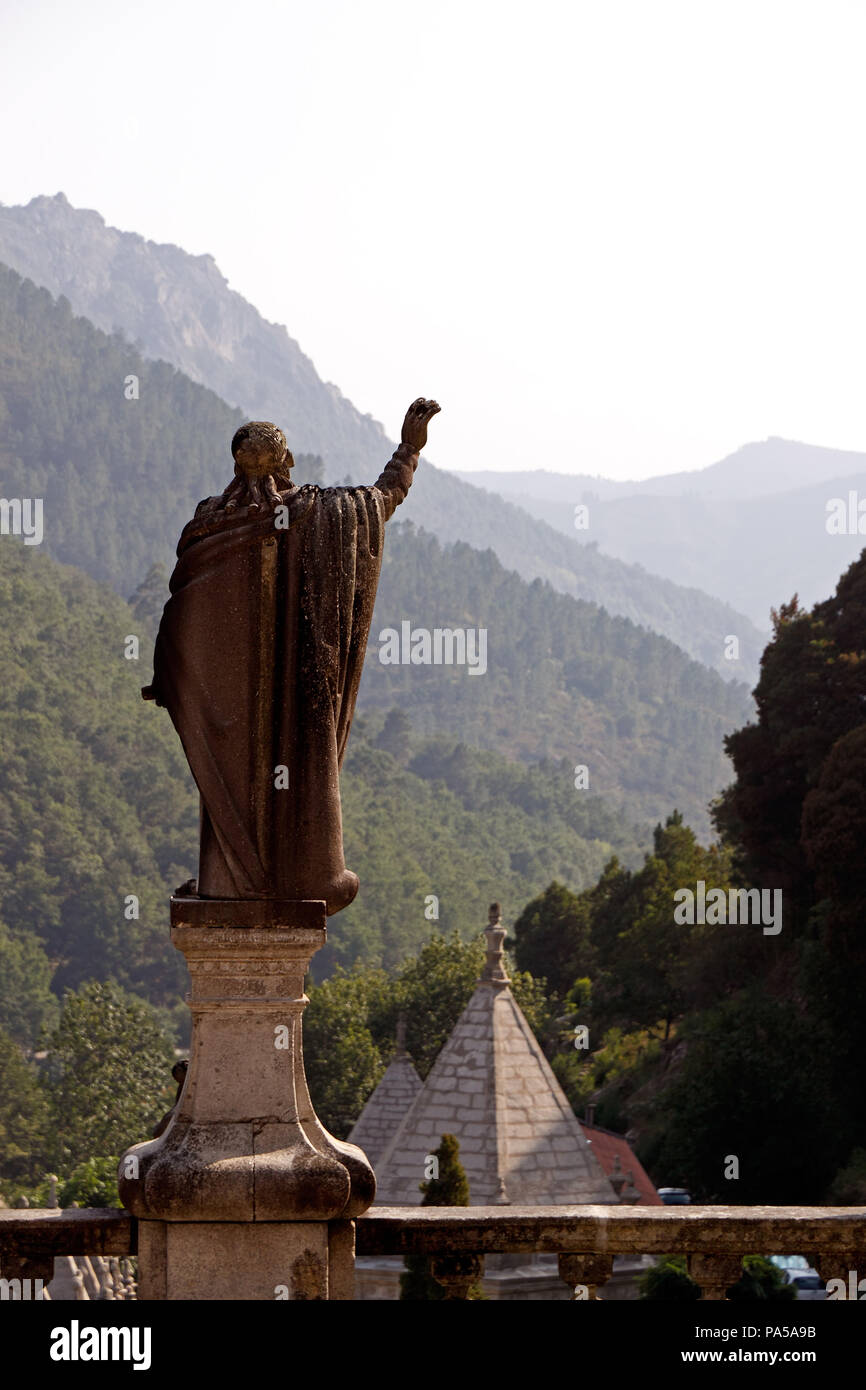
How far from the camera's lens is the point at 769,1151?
37219mm

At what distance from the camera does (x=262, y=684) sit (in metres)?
6.62

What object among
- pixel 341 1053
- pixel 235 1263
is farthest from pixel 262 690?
pixel 341 1053

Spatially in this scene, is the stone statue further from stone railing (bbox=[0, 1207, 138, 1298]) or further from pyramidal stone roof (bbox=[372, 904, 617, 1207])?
pyramidal stone roof (bbox=[372, 904, 617, 1207])

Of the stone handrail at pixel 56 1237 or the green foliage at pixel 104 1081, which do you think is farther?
the green foliage at pixel 104 1081

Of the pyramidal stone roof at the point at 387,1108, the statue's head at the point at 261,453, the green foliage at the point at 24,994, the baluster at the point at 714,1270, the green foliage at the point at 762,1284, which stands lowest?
the green foliage at the point at 24,994

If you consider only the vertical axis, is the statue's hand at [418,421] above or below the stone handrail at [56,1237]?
above

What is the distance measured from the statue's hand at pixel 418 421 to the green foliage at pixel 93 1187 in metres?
48.0

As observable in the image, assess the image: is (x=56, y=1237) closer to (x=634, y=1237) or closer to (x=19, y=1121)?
(x=634, y=1237)

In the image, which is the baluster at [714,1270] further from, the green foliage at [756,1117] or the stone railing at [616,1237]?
the green foliage at [756,1117]

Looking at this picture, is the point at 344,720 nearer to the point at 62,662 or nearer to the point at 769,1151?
the point at 769,1151

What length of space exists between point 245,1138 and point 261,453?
2.55 m

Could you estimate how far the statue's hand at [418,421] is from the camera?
277 inches

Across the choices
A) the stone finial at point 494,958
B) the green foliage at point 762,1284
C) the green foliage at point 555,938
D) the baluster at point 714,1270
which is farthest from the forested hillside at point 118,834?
the baluster at point 714,1270

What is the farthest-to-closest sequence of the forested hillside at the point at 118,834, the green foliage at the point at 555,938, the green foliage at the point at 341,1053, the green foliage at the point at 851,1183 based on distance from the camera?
the forested hillside at the point at 118,834, the green foliage at the point at 555,938, the green foliage at the point at 341,1053, the green foliage at the point at 851,1183
